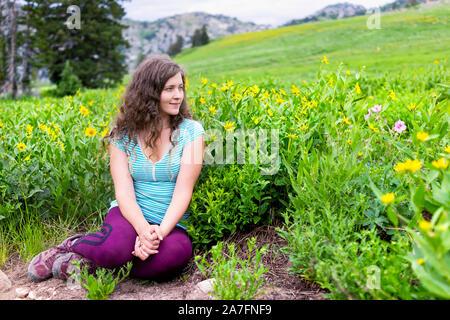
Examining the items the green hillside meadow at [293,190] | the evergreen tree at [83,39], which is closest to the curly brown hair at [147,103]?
the green hillside meadow at [293,190]

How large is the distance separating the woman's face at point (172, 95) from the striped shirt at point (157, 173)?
0.14 m

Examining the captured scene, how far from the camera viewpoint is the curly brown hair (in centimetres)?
242

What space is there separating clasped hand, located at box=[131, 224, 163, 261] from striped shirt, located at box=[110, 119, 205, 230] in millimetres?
197

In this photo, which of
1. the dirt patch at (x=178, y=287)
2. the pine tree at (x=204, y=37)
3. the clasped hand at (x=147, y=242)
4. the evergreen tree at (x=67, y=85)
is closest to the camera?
the dirt patch at (x=178, y=287)

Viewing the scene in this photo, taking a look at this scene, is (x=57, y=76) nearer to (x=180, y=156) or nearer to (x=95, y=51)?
(x=95, y=51)

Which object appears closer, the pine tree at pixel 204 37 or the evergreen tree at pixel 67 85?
the evergreen tree at pixel 67 85

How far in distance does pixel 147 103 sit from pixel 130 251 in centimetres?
92

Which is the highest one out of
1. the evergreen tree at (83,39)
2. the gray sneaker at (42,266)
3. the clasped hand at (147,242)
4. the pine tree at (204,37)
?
the pine tree at (204,37)

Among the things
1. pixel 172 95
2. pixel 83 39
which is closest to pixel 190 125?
pixel 172 95

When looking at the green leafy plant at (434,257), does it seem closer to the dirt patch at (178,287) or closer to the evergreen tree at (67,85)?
the dirt patch at (178,287)

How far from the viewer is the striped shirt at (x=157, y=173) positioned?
7.90ft

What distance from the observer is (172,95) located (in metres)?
2.42
